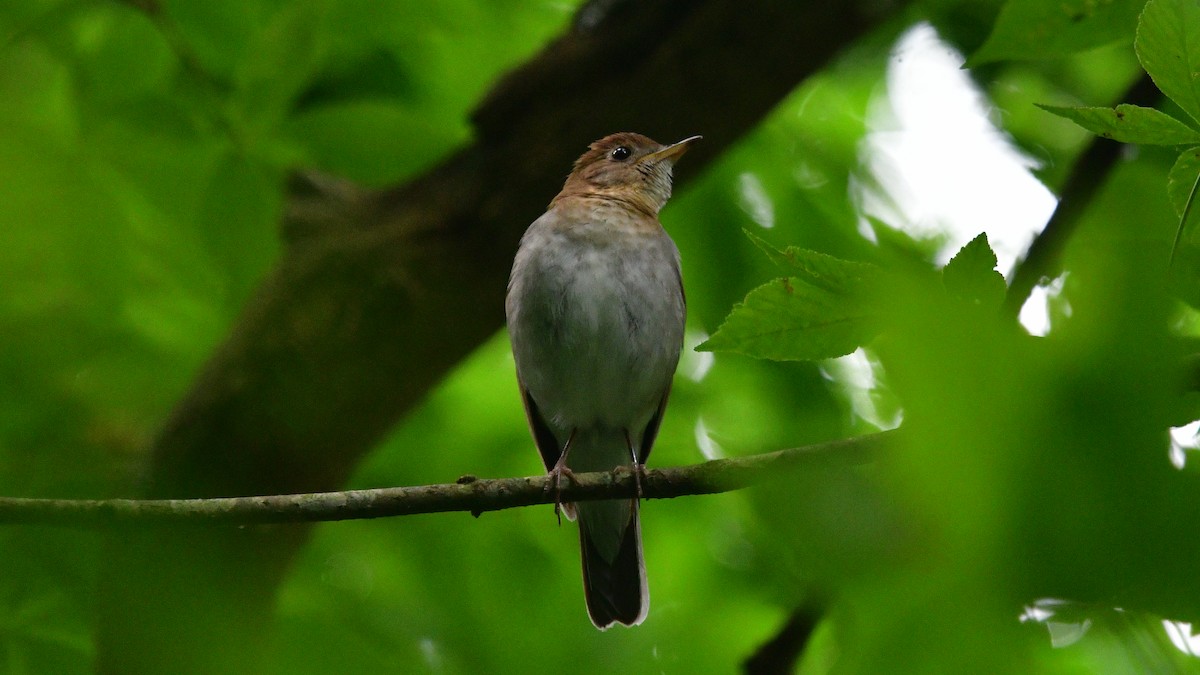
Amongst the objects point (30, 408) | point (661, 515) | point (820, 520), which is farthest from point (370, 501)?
point (661, 515)

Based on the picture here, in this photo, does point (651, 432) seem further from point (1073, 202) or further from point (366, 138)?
point (1073, 202)

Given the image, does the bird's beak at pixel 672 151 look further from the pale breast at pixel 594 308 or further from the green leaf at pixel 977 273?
the green leaf at pixel 977 273

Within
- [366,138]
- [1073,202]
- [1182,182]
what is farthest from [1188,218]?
[366,138]

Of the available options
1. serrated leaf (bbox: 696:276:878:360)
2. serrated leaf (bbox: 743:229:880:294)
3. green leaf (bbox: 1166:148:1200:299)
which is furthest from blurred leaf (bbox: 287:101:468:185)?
green leaf (bbox: 1166:148:1200:299)

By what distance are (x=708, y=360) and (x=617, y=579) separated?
1.77 m

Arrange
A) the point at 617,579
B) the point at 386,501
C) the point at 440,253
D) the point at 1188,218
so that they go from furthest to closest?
the point at 617,579, the point at 440,253, the point at 386,501, the point at 1188,218

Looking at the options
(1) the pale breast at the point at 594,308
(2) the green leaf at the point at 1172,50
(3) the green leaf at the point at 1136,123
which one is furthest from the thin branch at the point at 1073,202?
(1) the pale breast at the point at 594,308

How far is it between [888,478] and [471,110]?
561 cm

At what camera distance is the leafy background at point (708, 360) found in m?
1.15

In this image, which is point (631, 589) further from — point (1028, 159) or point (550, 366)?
point (1028, 159)

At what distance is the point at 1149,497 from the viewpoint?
1141 mm

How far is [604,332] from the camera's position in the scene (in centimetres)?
674

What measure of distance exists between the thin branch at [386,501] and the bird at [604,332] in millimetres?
1918

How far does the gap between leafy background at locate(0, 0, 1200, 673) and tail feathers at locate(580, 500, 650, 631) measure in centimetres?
17
